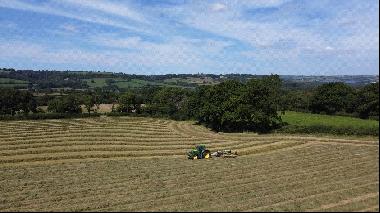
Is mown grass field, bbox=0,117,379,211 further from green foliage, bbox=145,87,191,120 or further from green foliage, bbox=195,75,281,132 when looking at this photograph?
green foliage, bbox=145,87,191,120

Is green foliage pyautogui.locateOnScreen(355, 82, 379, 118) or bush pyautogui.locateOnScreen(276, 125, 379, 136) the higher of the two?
green foliage pyautogui.locateOnScreen(355, 82, 379, 118)

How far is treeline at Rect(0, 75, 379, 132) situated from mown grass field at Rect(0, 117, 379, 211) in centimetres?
1308

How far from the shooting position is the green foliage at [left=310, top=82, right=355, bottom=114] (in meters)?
123

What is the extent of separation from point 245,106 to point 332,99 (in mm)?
50926

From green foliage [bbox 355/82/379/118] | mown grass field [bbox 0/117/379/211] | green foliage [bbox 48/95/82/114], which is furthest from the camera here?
green foliage [bbox 48/95/82/114]

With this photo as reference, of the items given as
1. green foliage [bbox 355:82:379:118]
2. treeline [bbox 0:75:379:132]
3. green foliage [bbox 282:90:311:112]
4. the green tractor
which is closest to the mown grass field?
the green tractor

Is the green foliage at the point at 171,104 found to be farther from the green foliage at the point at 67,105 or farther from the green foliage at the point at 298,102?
the green foliage at the point at 298,102

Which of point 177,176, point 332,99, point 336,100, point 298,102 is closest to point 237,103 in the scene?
point 336,100

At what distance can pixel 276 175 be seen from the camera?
1496 inches

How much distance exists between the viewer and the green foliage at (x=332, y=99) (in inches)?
4841

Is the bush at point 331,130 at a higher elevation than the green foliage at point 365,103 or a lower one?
lower

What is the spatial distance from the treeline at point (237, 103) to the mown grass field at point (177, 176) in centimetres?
1308

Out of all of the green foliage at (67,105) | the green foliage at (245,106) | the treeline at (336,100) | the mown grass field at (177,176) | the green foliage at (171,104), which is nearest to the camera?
the mown grass field at (177,176)

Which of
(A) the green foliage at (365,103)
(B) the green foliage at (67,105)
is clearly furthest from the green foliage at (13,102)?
(A) the green foliage at (365,103)
